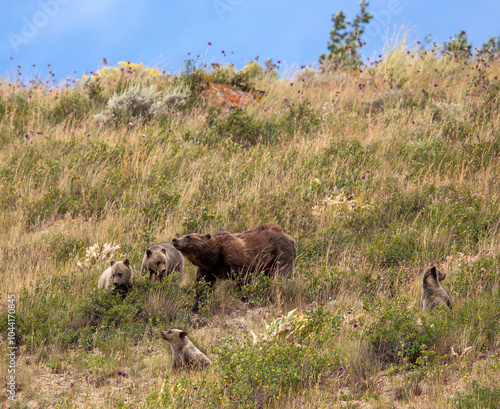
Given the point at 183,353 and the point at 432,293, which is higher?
the point at 432,293

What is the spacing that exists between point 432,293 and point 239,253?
2.62 meters

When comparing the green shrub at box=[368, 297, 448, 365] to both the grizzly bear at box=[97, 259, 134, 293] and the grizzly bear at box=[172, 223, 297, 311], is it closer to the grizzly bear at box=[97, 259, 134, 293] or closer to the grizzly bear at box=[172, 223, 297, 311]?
the grizzly bear at box=[172, 223, 297, 311]

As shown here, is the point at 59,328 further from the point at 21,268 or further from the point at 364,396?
the point at 364,396

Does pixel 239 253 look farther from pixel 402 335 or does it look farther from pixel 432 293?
pixel 432 293

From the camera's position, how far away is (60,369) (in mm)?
6832

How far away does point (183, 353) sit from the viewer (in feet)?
21.7

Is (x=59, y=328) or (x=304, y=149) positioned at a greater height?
(x=304, y=149)

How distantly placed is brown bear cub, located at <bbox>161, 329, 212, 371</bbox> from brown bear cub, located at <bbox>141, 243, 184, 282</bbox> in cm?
152

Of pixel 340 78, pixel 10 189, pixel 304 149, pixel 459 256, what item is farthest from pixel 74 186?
pixel 340 78

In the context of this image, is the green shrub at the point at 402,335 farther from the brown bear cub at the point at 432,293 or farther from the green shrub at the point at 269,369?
the green shrub at the point at 269,369

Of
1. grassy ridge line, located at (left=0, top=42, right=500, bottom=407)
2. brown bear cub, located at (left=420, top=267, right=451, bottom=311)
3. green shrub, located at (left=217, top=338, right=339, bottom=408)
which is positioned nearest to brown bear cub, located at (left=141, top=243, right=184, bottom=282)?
grassy ridge line, located at (left=0, top=42, right=500, bottom=407)

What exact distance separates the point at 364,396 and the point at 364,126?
9.71 m

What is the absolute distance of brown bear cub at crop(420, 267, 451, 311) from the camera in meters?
7.28

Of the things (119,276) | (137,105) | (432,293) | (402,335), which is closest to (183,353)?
(119,276)
